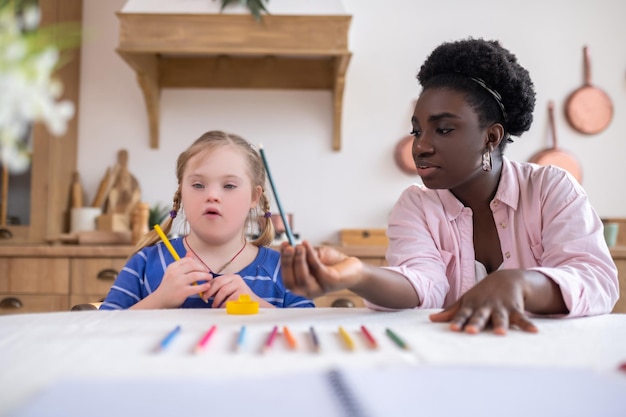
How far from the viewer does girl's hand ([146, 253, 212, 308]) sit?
959 millimetres

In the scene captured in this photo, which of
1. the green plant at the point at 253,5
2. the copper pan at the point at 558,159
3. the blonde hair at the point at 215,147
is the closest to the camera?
the blonde hair at the point at 215,147

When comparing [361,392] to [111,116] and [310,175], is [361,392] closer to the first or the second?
[310,175]

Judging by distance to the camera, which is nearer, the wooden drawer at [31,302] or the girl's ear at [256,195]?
the girl's ear at [256,195]

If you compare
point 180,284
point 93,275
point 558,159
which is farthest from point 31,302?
point 558,159

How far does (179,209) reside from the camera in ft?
4.41

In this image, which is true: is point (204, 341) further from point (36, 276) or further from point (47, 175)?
point (47, 175)

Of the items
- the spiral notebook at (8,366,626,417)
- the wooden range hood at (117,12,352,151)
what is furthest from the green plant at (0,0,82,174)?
the wooden range hood at (117,12,352,151)

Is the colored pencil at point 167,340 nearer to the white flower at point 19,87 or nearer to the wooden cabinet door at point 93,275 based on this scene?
the white flower at point 19,87

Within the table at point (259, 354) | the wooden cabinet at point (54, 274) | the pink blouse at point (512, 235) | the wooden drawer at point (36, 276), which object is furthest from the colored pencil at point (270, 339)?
the wooden drawer at point (36, 276)

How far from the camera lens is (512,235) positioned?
110cm

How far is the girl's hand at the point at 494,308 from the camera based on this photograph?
0.70m

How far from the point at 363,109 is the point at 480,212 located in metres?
1.61

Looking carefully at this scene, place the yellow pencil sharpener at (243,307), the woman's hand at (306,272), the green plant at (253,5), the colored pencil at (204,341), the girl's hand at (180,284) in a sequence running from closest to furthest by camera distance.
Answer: the colored pencil at (204,341) < the woman's hand at (306,272) < the yellow pencil sharpener at (243,307) < the girl's hand at (180,284) < the green plant at (253,5)

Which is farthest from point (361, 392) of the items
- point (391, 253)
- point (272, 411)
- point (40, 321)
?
point (391, 253)
